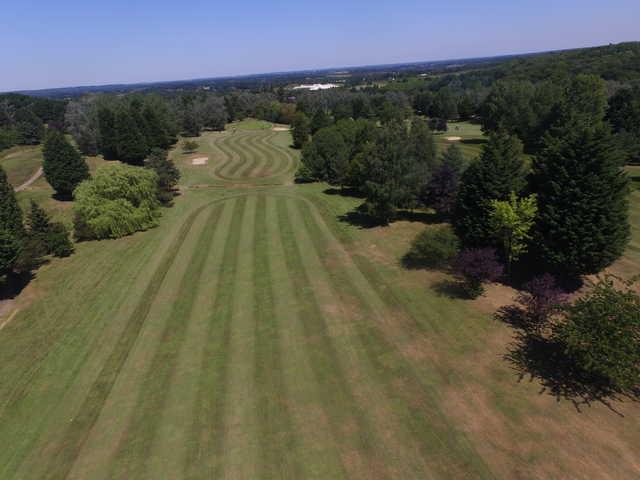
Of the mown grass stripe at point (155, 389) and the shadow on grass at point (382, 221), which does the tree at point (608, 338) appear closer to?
the mown grass stripe at point (155, 389)

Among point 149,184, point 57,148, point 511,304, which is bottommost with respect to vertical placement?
point 511,304

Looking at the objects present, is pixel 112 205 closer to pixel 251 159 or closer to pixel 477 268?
pixel 477 268

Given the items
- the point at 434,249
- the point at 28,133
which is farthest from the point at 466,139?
the point at 28,133

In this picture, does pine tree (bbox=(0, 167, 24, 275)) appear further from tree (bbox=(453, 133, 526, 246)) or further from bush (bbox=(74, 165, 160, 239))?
tree (bbox=(453, 133, 526, 246))

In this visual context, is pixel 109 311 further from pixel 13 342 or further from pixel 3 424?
pixel 3 424

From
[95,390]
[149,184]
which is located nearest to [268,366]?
[95,390]

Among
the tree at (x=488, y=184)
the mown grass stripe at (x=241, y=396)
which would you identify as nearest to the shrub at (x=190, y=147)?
the mown grass stripe at (x=241, y=396)
